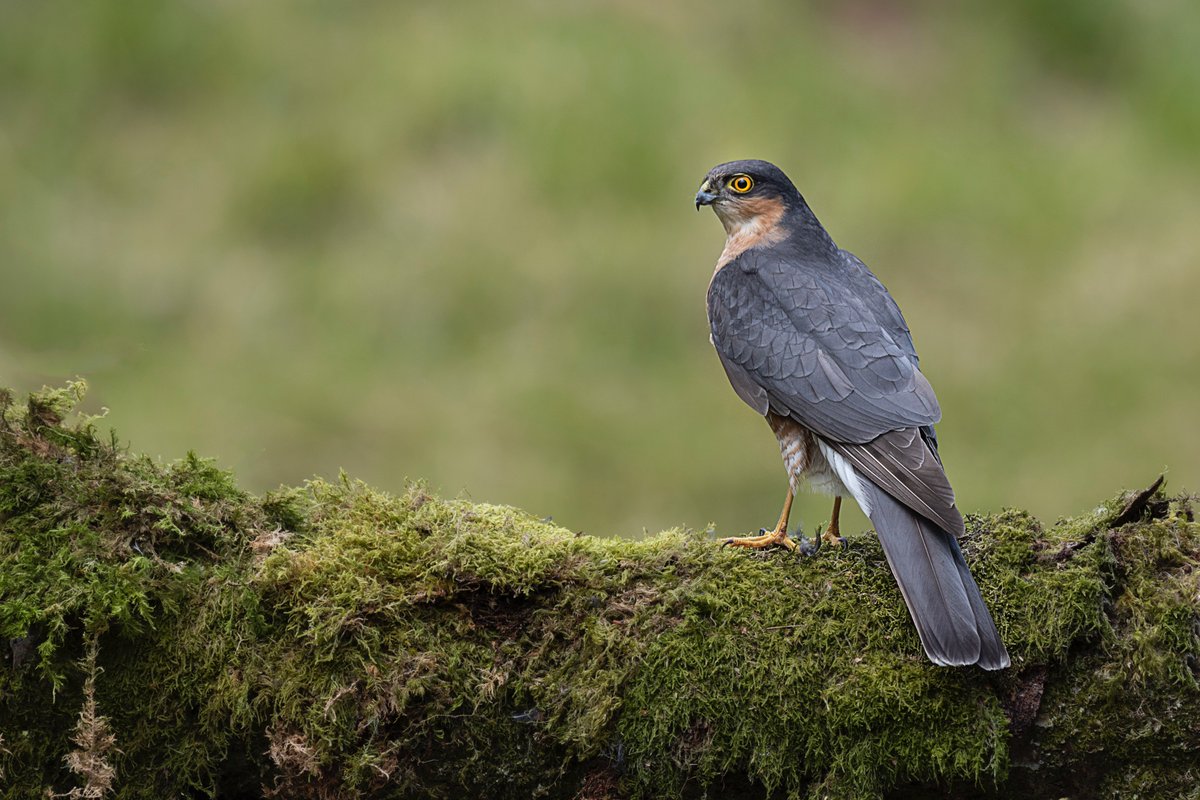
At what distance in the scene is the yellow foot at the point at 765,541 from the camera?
4.00 m

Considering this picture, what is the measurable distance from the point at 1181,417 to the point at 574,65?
524 cm

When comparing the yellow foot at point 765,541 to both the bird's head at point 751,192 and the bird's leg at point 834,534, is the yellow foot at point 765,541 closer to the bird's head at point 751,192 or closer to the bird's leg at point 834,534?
the bird's leg at point 834,534

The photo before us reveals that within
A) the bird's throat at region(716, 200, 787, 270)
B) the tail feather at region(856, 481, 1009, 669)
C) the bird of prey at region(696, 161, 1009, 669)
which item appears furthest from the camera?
the bird's throat at region(716, 200, 787, 270)

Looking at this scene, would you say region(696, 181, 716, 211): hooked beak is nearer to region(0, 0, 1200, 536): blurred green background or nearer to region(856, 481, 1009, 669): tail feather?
region(856, 481, 1009, 669): tail feather

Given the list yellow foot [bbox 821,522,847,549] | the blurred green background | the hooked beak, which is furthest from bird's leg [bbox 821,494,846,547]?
the blurred green background

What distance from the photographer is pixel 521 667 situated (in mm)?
3523

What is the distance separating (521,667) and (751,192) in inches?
117

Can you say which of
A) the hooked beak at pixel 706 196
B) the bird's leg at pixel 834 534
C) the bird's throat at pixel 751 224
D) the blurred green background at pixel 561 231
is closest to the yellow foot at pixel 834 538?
the bird's leg at pixel 834 534

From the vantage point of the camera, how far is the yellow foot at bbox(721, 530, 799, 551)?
4.00m

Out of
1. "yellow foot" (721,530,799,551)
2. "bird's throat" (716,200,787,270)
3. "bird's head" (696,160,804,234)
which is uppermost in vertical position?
"bird's head" (696,160,804,234)

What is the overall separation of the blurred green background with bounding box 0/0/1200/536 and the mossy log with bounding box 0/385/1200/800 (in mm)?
4081

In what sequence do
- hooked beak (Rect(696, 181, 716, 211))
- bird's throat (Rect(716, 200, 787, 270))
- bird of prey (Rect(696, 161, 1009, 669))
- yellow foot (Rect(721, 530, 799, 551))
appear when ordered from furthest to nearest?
hooked beak (Rect(696, 181, 716, 211)) → bird's throat (Rect(716, 200, 787, 270)) → yellow foot (Rect(721, 530, 799, 551)) → bird of prey (Rect(696, 161, 1009, 669))

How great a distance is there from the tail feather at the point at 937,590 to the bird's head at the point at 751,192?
6.85 ft

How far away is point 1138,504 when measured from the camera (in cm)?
362
